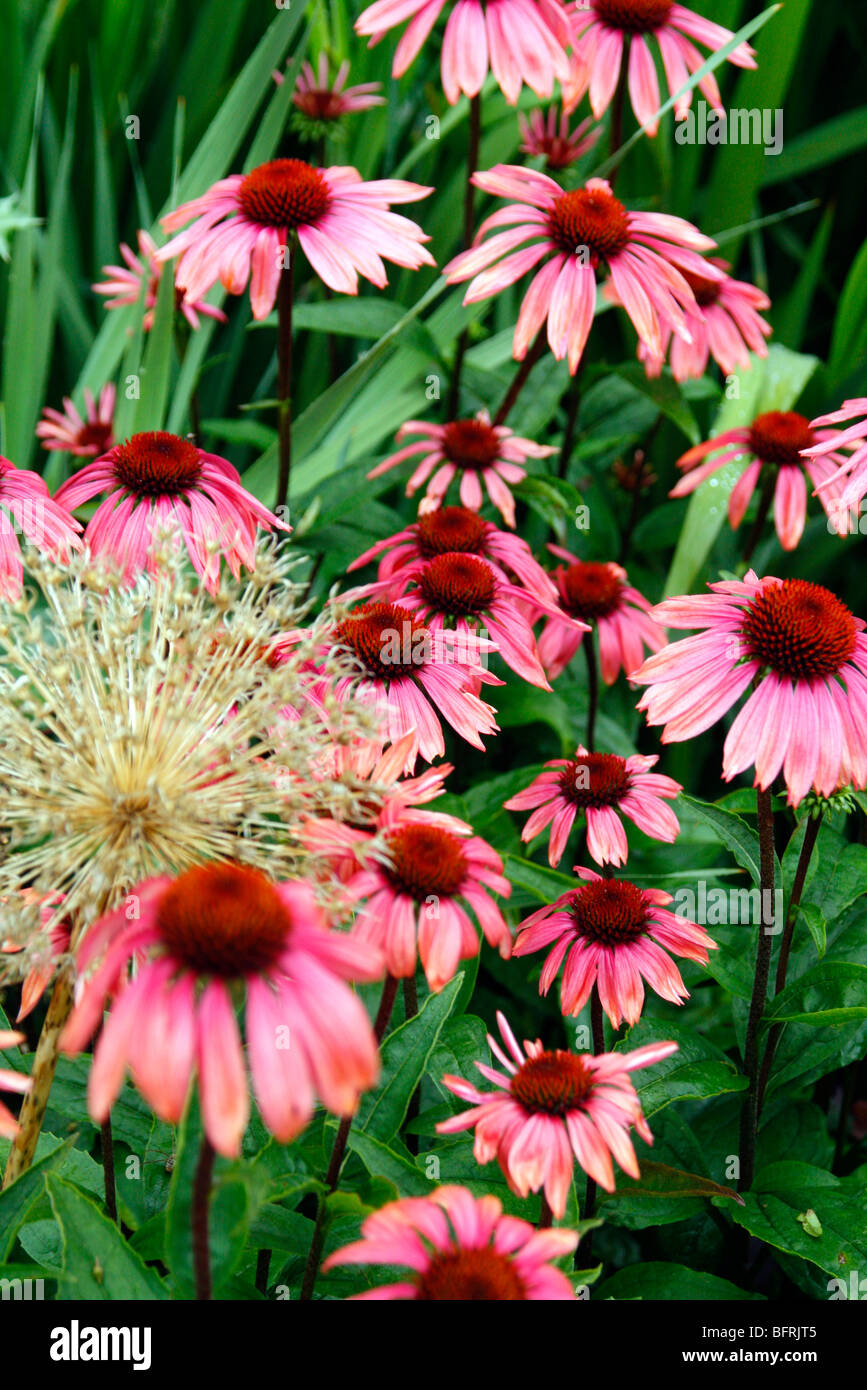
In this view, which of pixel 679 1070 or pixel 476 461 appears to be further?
pixel 476 461

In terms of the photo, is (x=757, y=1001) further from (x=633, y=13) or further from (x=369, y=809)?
(x=633, y=13)

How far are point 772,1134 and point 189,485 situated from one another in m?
1.05

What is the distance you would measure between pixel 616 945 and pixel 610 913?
0.03 m

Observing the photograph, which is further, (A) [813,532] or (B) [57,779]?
(A) [813,532]

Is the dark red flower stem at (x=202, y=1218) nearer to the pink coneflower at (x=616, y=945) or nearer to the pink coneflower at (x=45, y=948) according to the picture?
the pink coneflower at (x=45, y=948)

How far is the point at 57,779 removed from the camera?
0.98 m

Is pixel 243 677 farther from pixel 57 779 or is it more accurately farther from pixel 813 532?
pixel 813 532

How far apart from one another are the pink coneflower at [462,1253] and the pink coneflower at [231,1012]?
0.16 metres

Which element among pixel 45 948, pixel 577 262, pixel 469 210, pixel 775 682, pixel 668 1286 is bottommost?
pixel 668 1286

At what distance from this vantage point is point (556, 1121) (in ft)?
3.00

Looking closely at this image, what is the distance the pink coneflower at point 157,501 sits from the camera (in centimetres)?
135

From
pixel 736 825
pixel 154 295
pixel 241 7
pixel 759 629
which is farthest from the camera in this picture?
pixel 241 7

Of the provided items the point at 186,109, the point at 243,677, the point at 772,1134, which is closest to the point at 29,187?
the point at 186,109

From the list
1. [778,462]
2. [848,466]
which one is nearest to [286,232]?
[848,466]
